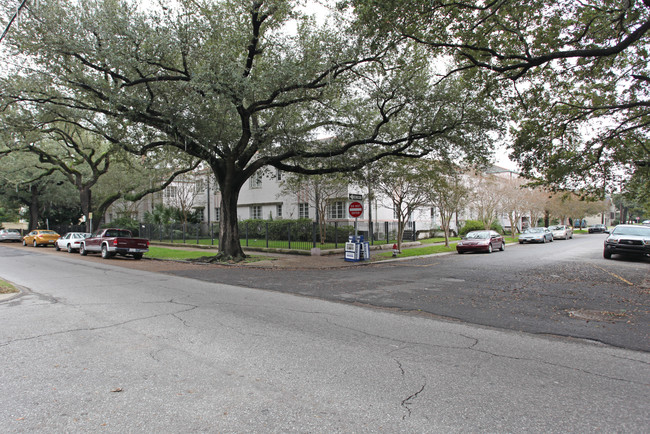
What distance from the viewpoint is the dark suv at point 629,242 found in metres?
17.5

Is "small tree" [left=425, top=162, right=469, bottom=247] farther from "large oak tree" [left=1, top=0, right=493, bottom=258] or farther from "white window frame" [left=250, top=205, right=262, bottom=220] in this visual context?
"white window frame" [left=250, top=205, right=262, bottom=220]

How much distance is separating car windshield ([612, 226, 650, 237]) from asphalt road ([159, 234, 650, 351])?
538 centimetres

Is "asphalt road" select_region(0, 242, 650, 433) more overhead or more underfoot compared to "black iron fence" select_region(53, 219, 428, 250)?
more underfoot

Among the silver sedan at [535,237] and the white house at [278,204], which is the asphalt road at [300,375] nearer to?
the white house at [278,204]

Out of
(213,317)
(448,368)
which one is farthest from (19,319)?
(448,368)

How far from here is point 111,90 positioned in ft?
42.7

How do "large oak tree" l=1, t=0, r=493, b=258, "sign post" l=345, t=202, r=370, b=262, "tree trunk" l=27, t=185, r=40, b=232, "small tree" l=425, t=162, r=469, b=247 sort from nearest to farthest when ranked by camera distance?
1. "large oak tree" l=1, t=0, r=493, b=258
2. "sign post" l=345, t=202, r=370, b=262
3. "small tree" l=425, t=162, r=469, b=247
4. "tree trunk" l=27, t=185, r=40, b=232

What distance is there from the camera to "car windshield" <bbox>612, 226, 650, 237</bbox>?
18422 mm

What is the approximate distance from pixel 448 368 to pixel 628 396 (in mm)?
1689

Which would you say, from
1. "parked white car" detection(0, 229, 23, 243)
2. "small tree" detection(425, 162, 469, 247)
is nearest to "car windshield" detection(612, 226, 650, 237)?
"small tree" detection(425, 162, 469, 247)

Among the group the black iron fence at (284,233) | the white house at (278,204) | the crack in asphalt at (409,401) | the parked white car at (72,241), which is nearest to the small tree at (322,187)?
the black iron fence at (284,233)

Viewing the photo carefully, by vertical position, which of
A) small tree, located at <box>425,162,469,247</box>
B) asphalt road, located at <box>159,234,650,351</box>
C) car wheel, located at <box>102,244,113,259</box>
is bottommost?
asphalt road, located at <box>159,234,650,351</box>

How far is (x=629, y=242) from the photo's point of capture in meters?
17.9

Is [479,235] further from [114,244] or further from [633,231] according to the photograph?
[114,244]
